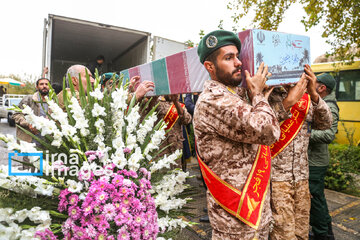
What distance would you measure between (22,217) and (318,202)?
2.78 metres

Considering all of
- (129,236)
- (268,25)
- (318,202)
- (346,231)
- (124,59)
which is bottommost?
(346,231)

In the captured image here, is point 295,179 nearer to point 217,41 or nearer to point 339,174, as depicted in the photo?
point 217,41

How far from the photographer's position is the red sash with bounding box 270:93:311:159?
2.29 m

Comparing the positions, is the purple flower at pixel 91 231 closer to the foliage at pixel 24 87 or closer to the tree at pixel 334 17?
the tree at pixel 334 17

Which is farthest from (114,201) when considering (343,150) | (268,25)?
(268,25)

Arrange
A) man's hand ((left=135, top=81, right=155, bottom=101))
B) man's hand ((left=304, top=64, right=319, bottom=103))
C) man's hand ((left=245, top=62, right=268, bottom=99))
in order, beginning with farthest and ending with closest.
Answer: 1. man's hand ((left=135, top=81, right=155, bottom=101))
2. man's hand ((left=304, top=64, right=319, bottom=103))
3. man's hand ((left=245, top=62, right=268, bottom=99))

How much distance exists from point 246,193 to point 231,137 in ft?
1.24

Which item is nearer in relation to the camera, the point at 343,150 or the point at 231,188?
the point at 231,188

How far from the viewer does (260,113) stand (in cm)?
135

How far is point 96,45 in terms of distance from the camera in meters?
7.44

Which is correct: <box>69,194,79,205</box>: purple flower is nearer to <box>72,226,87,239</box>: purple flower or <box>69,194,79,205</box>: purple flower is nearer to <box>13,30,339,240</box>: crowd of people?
<box>72,226,87,239</box>: purple flower

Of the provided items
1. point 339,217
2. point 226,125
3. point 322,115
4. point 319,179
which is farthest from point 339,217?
point 226,125

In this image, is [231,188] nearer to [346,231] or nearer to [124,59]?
[346,231]

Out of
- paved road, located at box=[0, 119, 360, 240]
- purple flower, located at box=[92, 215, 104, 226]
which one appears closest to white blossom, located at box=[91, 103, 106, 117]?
purple flower, located at box=[92, 215, 104, 226]
